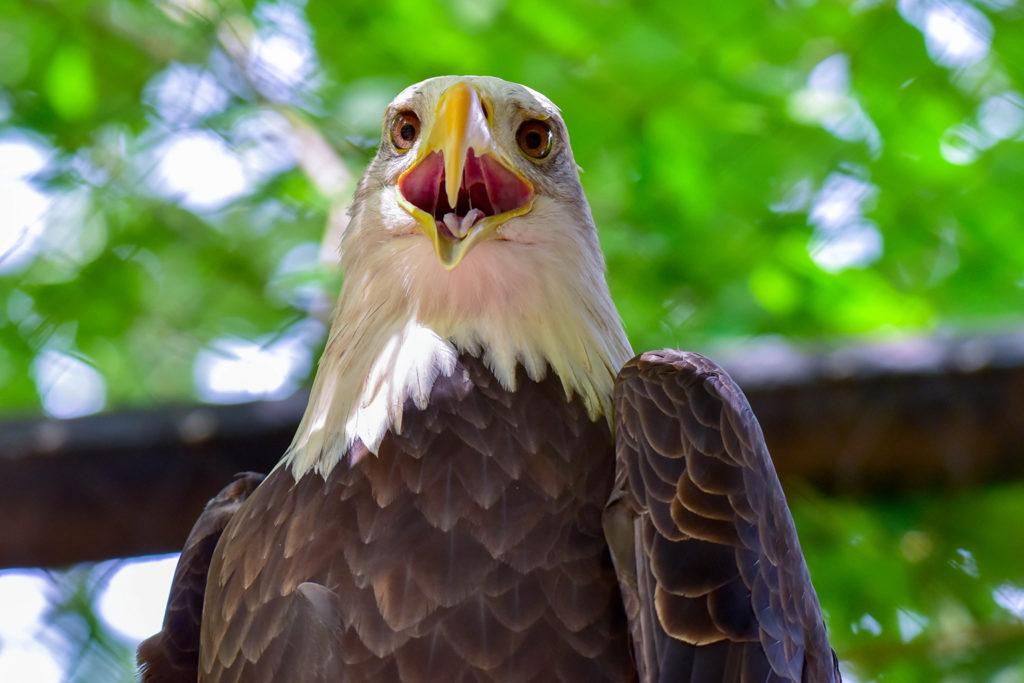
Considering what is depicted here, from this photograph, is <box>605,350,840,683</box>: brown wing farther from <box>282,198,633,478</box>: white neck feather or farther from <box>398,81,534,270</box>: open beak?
<box>398,81,534,270</box>: open beak

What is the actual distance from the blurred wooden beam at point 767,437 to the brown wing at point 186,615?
741 mm

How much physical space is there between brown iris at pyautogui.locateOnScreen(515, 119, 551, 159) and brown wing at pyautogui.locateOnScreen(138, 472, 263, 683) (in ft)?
3.40

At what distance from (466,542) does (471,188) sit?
2.89ft

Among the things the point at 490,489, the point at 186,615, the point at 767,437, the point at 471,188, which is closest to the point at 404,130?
the point at 471,188

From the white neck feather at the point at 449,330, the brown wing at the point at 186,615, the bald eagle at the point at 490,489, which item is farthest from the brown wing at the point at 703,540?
the brown wing at the point at 186,615

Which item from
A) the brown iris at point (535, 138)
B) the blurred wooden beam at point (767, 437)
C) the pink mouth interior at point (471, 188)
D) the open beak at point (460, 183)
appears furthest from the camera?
the blurred wooden beam at point (767, 437)

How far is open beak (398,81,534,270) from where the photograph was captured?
229 cm

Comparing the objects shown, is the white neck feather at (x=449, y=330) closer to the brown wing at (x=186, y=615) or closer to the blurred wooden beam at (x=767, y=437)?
the brown wing at (x=186, y=615)

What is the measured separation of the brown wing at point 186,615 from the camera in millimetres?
2365

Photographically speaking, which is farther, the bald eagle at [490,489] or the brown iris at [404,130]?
the brown iris at [404,130]

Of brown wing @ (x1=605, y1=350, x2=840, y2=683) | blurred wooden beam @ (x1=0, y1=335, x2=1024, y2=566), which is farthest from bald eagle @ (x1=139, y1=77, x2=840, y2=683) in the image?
blurred wooden beam @ (x1=0, y1=335, x2=1024, y2=566)

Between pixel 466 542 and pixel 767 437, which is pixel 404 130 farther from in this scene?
pixel 767 437

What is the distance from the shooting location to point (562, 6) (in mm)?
3605

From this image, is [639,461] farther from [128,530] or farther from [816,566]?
[816,566]
